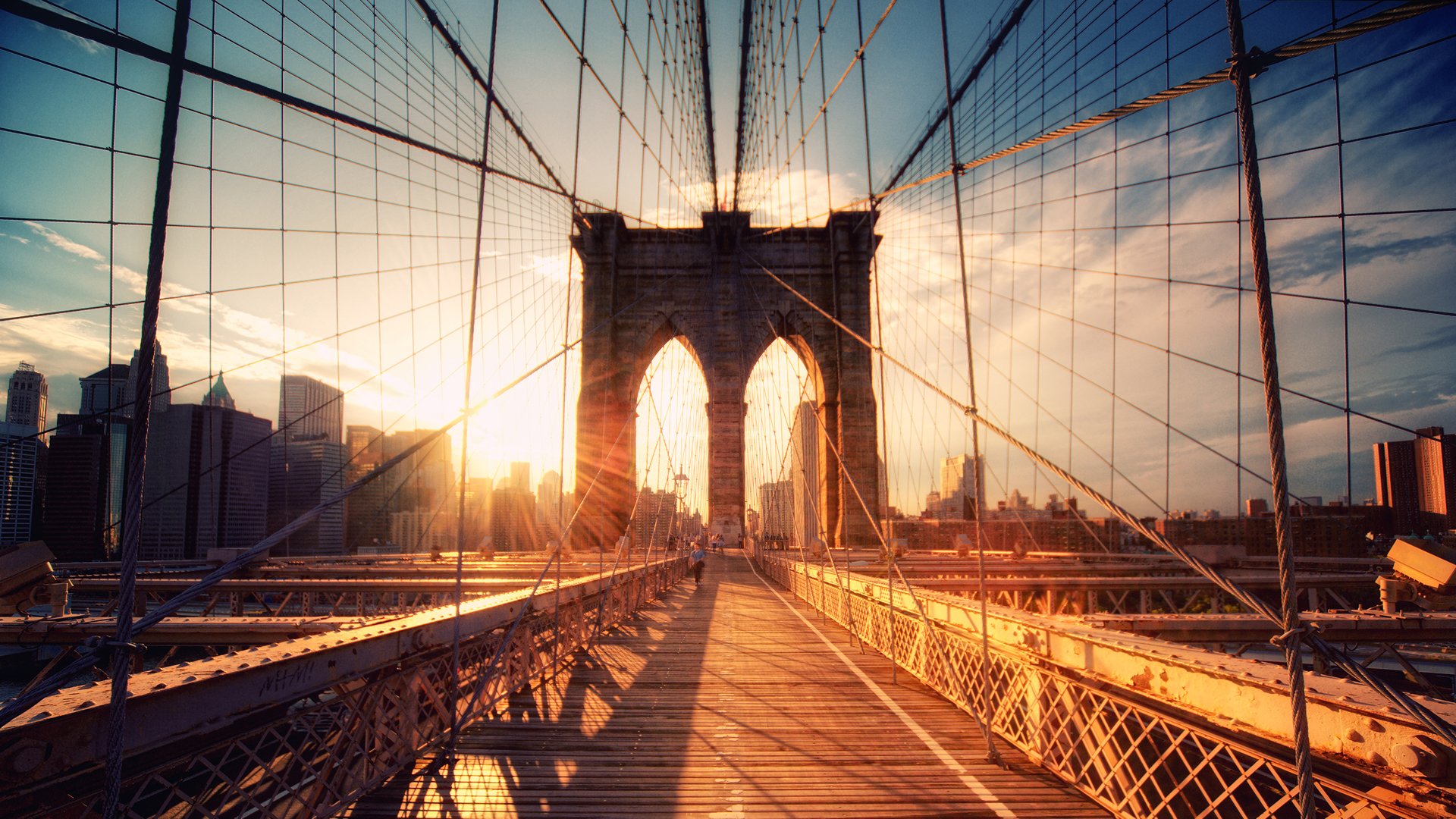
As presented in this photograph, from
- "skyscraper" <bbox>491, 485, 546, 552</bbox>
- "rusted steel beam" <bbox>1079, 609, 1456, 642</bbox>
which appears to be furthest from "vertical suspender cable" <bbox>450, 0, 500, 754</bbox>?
"skyscraper" <bbox>491, 485, 546, 552</bbox>

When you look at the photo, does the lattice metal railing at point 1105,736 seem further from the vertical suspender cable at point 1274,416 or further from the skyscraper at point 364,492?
the skyscraper at point 364,492

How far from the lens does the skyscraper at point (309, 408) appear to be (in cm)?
947

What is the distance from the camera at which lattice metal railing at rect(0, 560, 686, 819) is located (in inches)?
83.8

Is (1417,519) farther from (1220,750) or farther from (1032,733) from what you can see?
(1220,750)

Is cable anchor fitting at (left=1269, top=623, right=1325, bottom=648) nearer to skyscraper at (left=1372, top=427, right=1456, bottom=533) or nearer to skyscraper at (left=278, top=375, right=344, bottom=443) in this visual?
skyscraper at (left=1372, top=427, right=1456, bottom=533)

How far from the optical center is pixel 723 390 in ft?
109

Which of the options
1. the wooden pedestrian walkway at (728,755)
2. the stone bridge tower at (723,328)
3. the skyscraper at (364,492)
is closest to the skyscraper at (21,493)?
the skyscraper at (364,492)

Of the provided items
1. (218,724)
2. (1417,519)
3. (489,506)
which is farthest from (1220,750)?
(489,506)

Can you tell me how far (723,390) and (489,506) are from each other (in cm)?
1400

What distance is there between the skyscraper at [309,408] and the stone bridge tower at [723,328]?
16.8m

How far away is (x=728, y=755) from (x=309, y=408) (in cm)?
887

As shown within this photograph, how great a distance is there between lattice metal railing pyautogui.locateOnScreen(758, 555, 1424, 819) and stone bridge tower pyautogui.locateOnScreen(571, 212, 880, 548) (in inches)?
856

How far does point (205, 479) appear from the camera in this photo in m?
10.3

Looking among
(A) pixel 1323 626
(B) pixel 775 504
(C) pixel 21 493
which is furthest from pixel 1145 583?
(B) pixel 775 504
